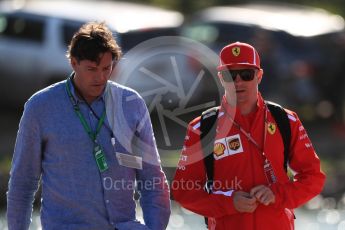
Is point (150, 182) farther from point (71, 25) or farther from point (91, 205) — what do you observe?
point (71, 25)

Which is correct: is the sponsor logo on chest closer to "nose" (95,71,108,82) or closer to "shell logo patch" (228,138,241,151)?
"shell logo patch" (228,138,241,151)

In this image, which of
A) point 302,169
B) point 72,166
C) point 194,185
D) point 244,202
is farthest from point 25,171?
point 302,169

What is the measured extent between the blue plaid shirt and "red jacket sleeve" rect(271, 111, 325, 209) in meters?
0.76

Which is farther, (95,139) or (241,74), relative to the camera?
(241,74)

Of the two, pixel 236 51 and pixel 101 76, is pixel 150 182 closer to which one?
pixel 101 76

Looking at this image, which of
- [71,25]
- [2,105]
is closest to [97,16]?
[71,25]

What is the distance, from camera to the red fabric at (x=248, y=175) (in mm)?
5934

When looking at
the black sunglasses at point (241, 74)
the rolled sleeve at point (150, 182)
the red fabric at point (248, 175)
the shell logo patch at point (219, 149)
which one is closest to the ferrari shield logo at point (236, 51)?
the black sunglasses at point (241, 74)

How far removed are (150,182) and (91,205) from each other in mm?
→ 366

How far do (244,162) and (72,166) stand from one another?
37.0 inches

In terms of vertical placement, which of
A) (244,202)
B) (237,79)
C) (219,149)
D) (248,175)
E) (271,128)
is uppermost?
(237,79)

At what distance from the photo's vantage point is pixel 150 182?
5.88 metres

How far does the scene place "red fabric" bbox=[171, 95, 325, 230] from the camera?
5934 millimetres

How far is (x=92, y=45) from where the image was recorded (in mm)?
5645
